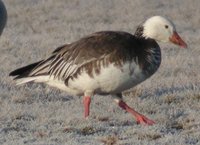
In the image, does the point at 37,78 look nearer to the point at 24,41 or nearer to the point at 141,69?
the point at 141,69

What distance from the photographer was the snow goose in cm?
892

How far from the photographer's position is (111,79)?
8875mm

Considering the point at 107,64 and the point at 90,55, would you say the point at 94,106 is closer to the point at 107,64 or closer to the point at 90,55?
the point at 90,55

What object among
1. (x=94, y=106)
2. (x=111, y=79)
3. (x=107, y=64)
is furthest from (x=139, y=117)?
(x=94, y=106)

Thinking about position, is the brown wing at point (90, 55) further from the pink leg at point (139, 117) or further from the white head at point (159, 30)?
the pink leg at point (139, 117)

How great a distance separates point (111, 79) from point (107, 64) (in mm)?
207

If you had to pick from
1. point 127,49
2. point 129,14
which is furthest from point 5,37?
point 127,49

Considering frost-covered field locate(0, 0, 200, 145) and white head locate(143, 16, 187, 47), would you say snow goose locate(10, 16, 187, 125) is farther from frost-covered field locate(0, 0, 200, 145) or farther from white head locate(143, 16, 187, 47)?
frost-covered field locate(0, 0, 200, 145)

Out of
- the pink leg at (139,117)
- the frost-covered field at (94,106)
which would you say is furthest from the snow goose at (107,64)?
the frost-covered field at (94,106)

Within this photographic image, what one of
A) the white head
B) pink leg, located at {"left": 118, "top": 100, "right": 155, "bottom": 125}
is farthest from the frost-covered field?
the white head

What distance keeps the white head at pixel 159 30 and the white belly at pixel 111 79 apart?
0.89 metres

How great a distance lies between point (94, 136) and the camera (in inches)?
320

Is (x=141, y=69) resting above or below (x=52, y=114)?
above

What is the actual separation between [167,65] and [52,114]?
524 cm
